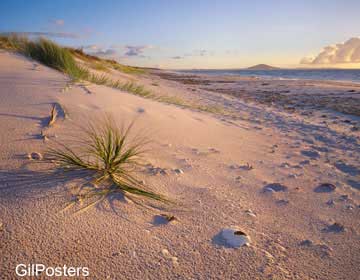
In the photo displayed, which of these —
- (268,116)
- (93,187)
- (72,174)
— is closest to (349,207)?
(93,187)

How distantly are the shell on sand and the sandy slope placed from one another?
0.11ft

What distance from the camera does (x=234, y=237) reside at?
1.14 metres

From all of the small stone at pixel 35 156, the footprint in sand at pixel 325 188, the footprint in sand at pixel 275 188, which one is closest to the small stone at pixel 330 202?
the footprint in sand at pixel 325 188

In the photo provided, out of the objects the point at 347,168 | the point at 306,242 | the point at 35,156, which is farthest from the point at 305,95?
the point at 35,156

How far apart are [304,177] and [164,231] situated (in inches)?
52.7

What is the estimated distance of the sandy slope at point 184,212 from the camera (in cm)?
96

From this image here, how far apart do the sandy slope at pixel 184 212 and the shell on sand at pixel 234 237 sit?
0.03m

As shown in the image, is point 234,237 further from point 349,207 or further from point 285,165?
point 285,165

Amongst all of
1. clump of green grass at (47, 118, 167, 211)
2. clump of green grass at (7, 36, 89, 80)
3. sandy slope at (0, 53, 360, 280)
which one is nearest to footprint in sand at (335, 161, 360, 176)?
sandy slope at (0, 53, 360, 280)

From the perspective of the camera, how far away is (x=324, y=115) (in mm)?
5039

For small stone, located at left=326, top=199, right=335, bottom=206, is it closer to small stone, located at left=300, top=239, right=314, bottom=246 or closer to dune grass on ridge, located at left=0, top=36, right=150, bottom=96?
small stone, located at left=300, top=239, right=314, bottom=246

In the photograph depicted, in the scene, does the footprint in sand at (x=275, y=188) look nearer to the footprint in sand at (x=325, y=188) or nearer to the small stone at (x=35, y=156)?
the footprint in sand at (x=325, y=188)

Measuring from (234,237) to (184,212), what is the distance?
0.27 metres

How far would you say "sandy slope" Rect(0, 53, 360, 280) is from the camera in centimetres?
96
